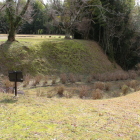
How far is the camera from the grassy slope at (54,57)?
16.6 metres

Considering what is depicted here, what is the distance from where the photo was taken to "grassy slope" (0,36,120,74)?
1664 centimetres

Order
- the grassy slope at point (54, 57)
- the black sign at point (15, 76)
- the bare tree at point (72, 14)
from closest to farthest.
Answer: the black sign at point (15, 76) < the grassy slope at point (54, 57) < the bare tree at point (72, 14)

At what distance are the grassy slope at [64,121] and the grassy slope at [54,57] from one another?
9687mm

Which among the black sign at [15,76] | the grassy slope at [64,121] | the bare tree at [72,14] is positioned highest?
the bare tree at [72,14]

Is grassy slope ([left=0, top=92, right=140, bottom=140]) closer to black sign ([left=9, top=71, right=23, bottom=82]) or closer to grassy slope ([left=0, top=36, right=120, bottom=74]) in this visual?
black sign ([left=9, top=71, right=23, bottom=82])

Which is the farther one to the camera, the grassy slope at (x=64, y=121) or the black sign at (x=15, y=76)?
the black sign at (x=15, y=76)

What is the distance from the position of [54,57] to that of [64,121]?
14.9 metres

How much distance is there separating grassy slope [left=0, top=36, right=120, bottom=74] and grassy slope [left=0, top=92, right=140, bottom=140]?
969 centimetres

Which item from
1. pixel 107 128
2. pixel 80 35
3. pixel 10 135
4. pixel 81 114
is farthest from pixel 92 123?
pixel 80 35

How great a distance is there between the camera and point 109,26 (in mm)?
24062

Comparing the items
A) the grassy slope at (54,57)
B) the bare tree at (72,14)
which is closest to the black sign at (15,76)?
the grassy slope at (54,57)

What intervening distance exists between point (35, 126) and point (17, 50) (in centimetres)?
1387

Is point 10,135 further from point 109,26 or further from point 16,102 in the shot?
point 109,26

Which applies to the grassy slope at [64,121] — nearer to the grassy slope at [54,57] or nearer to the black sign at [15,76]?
the black sign at [15,76]
